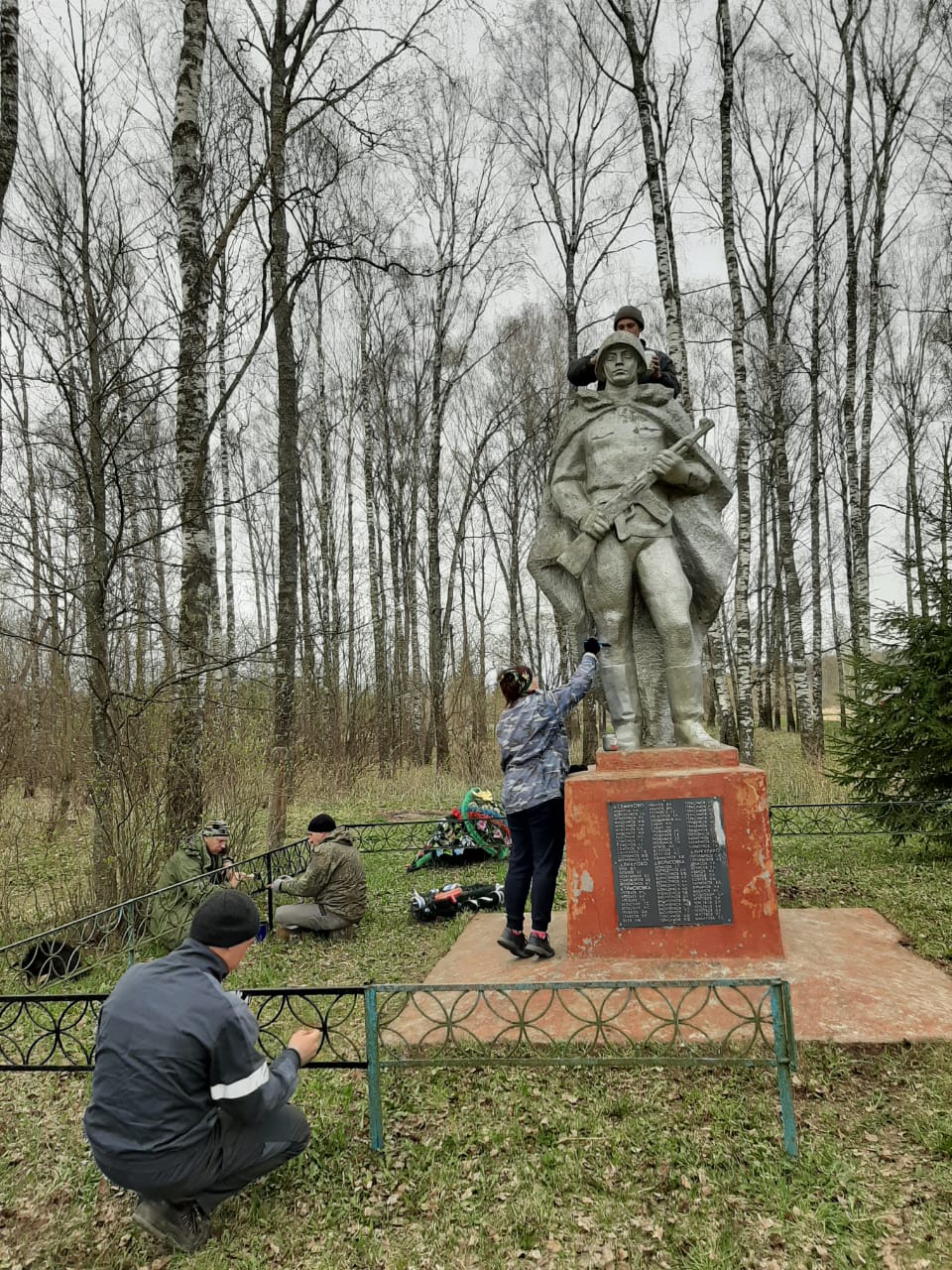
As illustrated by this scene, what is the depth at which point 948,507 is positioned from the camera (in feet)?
26.6

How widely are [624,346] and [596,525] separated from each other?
3.88ft

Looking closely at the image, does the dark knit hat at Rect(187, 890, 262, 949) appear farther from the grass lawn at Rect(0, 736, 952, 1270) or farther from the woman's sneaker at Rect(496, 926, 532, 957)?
the woman's sneaker at Rect(496, 926, 532, 957)

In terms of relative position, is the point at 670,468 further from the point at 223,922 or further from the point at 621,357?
the point at 223,922

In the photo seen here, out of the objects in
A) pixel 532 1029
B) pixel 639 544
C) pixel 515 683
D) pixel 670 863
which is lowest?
pixel 532 1029

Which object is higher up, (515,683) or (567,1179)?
(515,683)

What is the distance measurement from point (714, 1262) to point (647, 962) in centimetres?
199

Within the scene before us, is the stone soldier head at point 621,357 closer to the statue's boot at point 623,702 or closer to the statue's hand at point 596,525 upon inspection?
the statue's hand at point 596,525

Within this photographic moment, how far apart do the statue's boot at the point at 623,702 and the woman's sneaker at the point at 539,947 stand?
3.96 ft

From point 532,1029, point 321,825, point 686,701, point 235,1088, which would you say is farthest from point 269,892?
point 235,1088

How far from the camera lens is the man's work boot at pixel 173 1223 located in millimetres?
2715

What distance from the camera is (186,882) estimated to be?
582cm

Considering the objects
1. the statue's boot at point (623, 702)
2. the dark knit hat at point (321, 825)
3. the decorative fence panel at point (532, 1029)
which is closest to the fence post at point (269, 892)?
the dark knit hat at point (321, 825)

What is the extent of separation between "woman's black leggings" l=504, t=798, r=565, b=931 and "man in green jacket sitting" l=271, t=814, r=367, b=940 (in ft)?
6.09

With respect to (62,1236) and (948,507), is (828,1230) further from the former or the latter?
(948,507)
